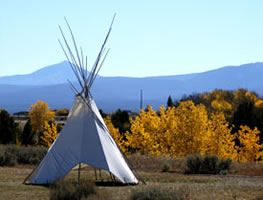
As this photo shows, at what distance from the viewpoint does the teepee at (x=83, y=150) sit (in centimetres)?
1482

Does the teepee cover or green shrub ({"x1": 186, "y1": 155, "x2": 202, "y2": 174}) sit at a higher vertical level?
the teepee cover

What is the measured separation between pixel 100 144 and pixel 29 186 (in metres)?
2.28

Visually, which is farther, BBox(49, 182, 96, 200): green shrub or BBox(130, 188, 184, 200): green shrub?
BBox(49, 182, 96, 200): green shrub

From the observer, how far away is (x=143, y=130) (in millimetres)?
36844

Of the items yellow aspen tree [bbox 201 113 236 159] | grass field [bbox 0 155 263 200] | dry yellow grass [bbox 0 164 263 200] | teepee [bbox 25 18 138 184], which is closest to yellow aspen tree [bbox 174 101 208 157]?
yellow aspen tree [bbox 201 113 236 159]

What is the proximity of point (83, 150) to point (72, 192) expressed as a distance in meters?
3.53

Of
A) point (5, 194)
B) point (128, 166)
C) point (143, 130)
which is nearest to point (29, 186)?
point (5, 194)

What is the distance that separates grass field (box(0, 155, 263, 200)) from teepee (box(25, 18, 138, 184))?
0.58 metres

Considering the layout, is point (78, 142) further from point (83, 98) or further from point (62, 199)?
point (62, 199)

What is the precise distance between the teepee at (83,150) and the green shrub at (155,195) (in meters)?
3.37

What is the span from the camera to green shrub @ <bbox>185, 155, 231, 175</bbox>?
19109 millimetres

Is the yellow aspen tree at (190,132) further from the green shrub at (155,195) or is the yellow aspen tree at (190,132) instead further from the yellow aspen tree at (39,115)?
the yellow aspen tree at (39,115)

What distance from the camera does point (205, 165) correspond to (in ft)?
63.2

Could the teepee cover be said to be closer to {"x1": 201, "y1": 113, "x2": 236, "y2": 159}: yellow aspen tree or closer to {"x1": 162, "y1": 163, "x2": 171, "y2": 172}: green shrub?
{"x1": 162, "y1": 163, "x2": 171, "y2": 172}: green shrub
